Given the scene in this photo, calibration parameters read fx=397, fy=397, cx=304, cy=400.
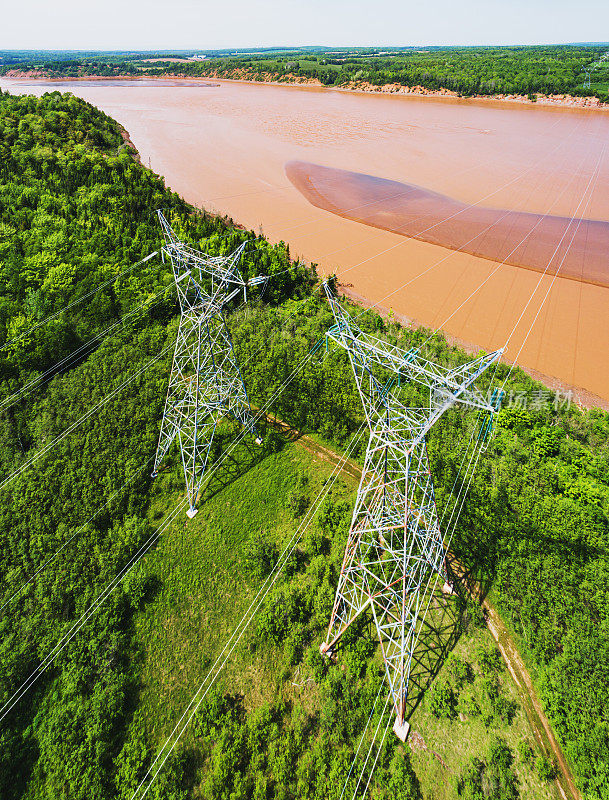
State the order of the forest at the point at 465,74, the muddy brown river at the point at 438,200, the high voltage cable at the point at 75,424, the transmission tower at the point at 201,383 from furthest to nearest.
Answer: the forest at the point at 465,74 → the muddy brown river at the point at 438,200 → the high voltage cable at the point at 75,424 → the transmission tower at the point at 201,383

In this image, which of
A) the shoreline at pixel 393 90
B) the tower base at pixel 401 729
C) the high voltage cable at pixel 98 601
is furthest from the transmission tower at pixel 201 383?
the shoreline at pixel 393 90

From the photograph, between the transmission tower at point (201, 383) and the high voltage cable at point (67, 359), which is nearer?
the transmission tower at point (201, 383)

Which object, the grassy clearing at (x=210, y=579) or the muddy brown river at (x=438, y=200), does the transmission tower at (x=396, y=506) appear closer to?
the grassy clearing at (x=210, y=579)

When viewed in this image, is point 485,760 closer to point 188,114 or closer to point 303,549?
point 303,549

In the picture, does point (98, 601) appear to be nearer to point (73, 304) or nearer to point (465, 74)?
point (73, 304)

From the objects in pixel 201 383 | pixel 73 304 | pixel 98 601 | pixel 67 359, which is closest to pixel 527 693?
pixel 98 601

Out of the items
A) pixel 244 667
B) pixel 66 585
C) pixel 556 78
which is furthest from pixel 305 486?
pixel 556 78
